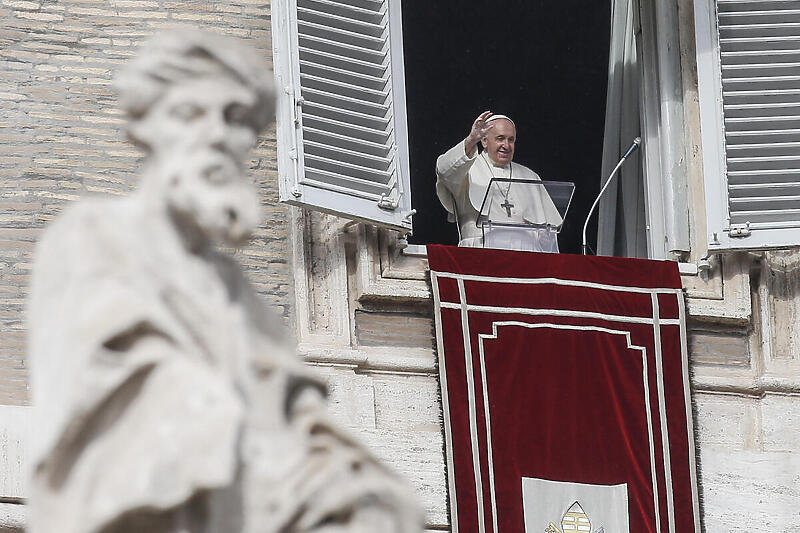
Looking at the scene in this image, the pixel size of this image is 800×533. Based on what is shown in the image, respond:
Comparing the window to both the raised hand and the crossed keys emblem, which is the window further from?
the crossed keys emblem

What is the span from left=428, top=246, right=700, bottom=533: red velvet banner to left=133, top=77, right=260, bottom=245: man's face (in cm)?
559

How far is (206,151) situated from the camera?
3967mm

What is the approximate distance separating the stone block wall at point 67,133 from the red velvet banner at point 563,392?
2.17 feet

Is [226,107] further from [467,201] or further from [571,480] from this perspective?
[467,201]

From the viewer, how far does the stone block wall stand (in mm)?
9672

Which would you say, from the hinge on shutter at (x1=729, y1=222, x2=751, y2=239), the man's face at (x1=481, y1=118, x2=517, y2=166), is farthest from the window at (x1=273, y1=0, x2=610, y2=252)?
the hinge on shutter at (x1=729, y1=222, x2=751, y2=239)

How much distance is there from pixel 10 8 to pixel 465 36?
149 inches

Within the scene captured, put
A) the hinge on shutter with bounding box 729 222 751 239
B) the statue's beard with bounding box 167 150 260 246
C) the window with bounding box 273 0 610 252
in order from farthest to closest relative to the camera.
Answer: the window with bounding box 273 0 610 252
the hinge on shutter with bounding box 729 222 751 239
the statue's beard with bounding box 167 150 260 246

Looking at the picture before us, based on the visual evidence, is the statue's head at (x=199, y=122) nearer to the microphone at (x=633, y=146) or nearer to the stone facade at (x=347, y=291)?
the stone facade at (x=347, y=291)

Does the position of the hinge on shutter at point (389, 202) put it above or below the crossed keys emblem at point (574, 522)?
above

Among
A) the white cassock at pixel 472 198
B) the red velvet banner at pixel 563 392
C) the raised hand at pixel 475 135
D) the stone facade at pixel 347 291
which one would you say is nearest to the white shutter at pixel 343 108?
the stone facade at pixel 347 291

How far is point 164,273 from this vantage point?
3877mm

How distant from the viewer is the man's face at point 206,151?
12.8 ft

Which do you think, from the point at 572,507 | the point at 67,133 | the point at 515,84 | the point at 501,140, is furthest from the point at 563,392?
the point at 515,84
